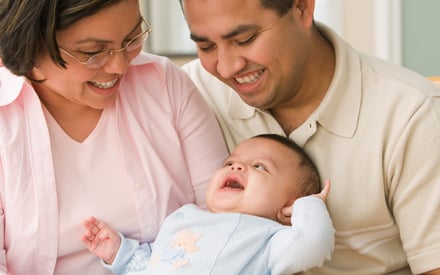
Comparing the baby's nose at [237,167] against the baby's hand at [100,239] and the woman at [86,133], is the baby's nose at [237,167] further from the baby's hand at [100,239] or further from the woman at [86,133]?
the baby's hand at [100,239]

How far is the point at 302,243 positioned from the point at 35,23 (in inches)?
33.8

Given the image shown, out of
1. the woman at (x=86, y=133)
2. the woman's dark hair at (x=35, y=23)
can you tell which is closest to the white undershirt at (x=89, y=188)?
the woman at (x=86, y=133)

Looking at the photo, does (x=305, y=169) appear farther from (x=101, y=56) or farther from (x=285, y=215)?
(x=101, y=56)

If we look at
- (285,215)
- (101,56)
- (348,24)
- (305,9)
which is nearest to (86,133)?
(101,56)

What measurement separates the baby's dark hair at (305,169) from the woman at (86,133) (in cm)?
21

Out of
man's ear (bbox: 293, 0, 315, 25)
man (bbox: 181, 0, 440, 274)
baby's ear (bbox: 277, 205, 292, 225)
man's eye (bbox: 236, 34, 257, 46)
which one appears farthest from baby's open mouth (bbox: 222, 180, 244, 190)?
man's ear (bbox: 293, 0, 315, 25)

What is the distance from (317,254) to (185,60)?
3.52 meters

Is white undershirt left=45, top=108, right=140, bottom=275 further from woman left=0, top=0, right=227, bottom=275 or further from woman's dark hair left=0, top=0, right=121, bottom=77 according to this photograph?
woman's dark hair left=0, top=0, right=121, bottom=77

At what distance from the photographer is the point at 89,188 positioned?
203 centimetres

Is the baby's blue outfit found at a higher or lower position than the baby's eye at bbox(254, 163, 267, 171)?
lower

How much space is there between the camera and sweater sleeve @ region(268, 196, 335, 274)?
1835mm

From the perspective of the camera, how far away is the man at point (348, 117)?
80.1 inches

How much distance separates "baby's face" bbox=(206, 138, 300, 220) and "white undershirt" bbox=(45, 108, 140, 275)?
252mm

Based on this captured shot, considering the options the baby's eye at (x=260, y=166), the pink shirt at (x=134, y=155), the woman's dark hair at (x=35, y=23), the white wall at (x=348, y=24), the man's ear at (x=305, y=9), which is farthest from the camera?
the white wall at (x=348, y=24)
